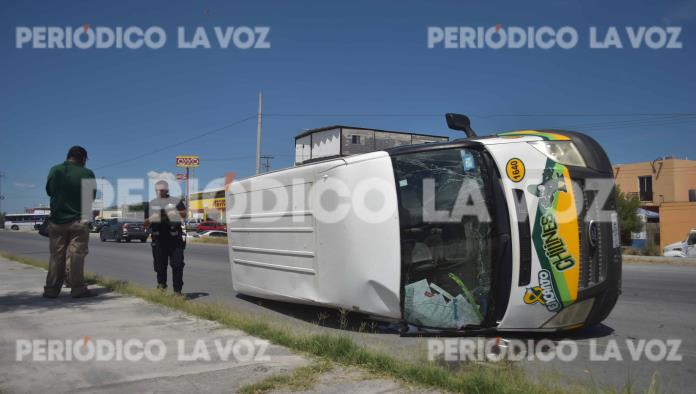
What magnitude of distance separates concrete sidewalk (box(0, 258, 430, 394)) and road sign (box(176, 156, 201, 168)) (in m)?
66.3

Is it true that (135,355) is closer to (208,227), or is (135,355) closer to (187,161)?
(208,227)

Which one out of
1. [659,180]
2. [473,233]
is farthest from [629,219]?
[473,233]

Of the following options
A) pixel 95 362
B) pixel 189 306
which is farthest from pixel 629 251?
pixel 95 362

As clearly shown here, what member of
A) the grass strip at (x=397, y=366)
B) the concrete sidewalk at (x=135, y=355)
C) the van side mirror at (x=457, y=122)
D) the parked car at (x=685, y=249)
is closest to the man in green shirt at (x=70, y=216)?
the concrete sidewalk at (x=135, y=355)

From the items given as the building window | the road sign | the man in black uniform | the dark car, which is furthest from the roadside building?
the man in black uniform

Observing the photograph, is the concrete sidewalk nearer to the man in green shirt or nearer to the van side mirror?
the man in green shirt

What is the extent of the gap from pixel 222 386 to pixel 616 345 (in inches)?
145

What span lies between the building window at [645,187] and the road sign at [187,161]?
52395mm

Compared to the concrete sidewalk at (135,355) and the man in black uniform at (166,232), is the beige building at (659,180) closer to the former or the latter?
the man in black uniform at (166,232)

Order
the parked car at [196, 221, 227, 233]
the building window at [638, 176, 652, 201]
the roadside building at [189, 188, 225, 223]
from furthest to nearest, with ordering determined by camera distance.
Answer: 1. the roadside building at [189, 188, 225, 223]
2. the parked car at [196, 221, 227, 233]
3. the building window at [638, 176, 652, 201]

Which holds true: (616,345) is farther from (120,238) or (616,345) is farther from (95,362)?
(120,238)

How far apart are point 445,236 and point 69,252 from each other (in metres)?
5.04

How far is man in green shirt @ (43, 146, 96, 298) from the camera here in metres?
6.80

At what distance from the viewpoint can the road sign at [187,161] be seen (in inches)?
2751
